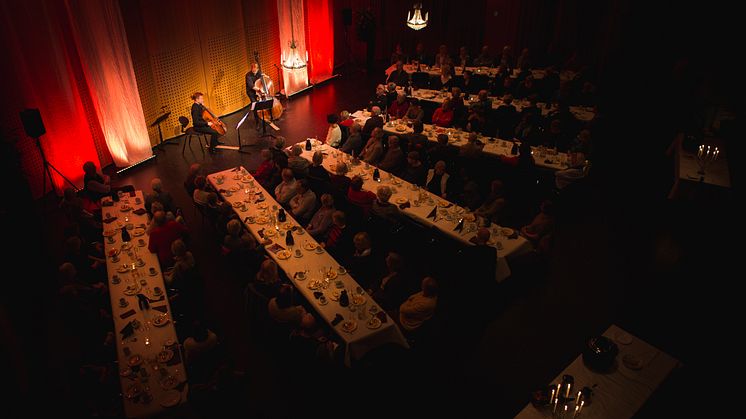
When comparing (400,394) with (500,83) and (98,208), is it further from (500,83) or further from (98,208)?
(500,83)

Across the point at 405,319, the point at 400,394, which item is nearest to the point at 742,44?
the point at 405,319

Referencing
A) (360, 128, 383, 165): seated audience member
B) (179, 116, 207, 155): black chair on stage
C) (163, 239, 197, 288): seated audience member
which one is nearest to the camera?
(163, 239, 197, 288): seated audience member

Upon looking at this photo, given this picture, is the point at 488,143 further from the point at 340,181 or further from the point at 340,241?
the point at 340,241

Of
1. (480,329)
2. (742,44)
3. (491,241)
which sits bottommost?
(480,329)

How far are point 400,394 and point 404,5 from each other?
15.1 meters

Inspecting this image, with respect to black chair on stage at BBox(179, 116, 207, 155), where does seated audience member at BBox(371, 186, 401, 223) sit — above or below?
above

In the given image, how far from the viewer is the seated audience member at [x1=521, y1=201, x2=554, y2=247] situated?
23.7 ft

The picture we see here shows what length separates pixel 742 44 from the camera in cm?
1238

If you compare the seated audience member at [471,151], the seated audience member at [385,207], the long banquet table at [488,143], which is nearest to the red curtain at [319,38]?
the long banquet table at [488,143]

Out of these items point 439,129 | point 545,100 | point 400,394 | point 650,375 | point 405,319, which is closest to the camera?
point 650,375

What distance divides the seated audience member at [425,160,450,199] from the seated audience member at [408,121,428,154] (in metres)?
0.81

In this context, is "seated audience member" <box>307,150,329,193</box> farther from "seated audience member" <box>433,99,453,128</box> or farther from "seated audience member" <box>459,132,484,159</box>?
"seated audience member" <box>433,99,453,128</box>

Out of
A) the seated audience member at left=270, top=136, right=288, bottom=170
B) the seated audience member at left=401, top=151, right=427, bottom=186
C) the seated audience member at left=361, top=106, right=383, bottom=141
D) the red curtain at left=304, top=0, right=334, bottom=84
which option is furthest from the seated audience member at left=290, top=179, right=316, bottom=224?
the red curtain at left=304, top=0, right=334, bottom=84

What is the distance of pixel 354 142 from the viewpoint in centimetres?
1033
